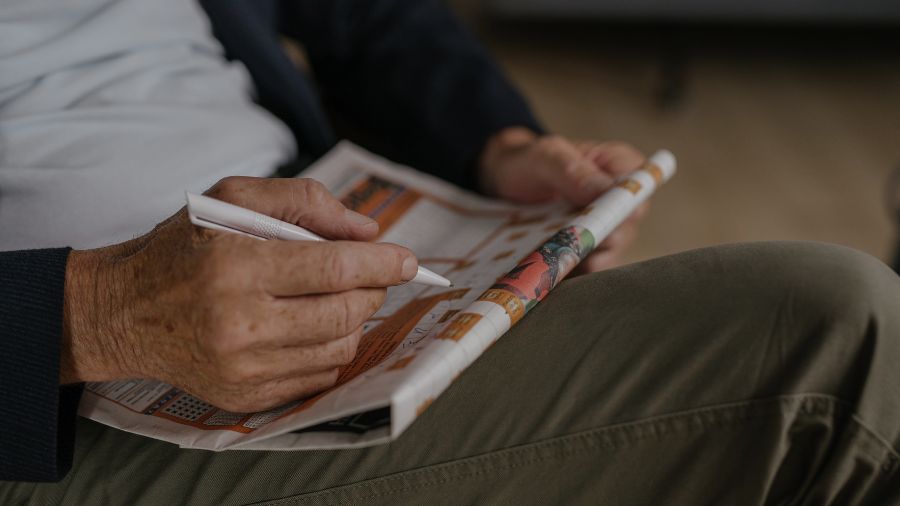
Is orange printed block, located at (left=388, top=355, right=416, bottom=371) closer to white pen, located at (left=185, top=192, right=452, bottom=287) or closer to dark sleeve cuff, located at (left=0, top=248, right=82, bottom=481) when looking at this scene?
white pen, located at (left=185, top=192, right=452, bottom=287)

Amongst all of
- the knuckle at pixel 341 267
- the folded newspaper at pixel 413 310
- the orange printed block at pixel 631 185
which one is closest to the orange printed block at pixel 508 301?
the folded newspaper at pixel 413 310

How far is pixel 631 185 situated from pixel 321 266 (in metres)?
0.34

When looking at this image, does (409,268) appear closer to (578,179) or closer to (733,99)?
(578,179)

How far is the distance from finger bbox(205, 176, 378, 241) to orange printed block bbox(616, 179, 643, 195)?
0.89 feet

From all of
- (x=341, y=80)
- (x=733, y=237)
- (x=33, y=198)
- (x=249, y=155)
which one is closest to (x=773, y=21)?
(x=733, y=237)

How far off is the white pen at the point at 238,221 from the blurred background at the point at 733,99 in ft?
3.87

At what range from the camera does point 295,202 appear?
490 millimetres

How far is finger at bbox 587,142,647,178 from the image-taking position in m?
0.78

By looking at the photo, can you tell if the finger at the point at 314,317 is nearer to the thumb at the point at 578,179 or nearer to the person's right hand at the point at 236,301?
the person's right hand at the point at 236,301

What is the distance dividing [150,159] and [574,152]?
41 cm

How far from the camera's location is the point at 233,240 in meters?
0.43

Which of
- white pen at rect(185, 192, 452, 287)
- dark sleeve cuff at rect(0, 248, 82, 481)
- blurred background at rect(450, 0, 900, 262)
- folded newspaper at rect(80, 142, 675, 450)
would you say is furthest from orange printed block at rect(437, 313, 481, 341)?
blurred background at rect(450, 0, 900, 262)

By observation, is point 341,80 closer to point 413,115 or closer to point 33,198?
point 413,115

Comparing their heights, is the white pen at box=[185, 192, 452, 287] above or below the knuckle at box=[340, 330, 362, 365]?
above
